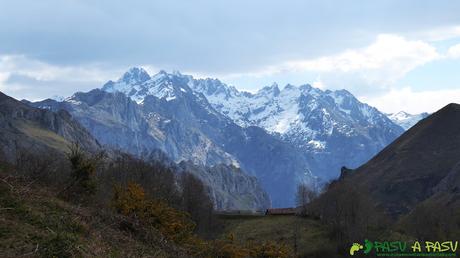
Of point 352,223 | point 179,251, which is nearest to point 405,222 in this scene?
point 352,223

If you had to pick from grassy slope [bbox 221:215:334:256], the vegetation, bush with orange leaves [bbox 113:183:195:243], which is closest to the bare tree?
grassy slope [bbox 221:215:334:256]

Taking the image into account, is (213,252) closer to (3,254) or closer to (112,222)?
(112,222)

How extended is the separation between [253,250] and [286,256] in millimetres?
2286

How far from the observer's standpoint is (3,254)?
15.4m

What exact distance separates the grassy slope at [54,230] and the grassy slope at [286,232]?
73624mm

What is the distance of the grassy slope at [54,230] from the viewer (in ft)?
54.8

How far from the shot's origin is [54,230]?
747 inches

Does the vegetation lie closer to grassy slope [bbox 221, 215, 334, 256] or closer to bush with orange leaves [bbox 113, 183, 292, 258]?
bush with orange leaves [bbox 113, 183, 292, 258]

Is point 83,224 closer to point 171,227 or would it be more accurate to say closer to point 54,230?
point 54,230

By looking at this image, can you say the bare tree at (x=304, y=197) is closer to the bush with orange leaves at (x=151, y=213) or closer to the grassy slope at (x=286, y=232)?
the grassy slope at (x=286, y=232)

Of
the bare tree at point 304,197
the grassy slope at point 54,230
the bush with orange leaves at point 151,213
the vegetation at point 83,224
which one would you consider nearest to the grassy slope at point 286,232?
the bare tree at point 304,197

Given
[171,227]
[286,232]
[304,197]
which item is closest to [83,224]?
[171,227]

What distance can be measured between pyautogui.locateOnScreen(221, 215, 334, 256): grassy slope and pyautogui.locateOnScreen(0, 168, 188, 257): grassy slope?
73624mm

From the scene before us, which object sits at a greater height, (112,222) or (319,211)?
(112,222)
